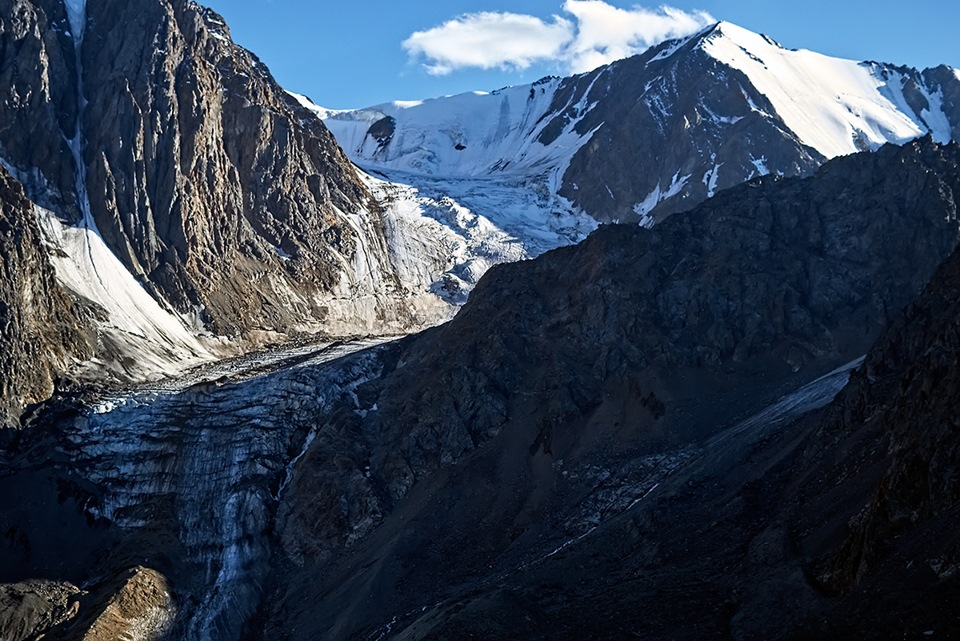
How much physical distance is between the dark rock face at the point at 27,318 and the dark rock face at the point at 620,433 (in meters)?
23.3

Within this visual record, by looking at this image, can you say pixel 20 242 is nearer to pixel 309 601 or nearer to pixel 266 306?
pixel 266 306

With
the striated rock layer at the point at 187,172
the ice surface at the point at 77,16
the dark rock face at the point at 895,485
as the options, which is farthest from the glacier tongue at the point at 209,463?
the ice surface at the point at 77,16

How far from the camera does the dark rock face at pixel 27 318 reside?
82312 millimetres

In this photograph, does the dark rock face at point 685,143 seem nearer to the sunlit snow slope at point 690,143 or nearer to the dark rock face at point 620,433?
the sunlit snow slope at point 690,143

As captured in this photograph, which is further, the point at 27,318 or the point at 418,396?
the point at 27,318

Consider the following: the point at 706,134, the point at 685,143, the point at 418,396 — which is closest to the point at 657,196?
the point at 685,143

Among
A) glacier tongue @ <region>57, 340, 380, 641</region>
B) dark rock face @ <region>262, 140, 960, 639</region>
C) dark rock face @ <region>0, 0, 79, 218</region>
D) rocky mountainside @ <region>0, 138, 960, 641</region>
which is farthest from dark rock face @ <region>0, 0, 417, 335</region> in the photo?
→ dark rock face @ <region>262, 140, 960, 639</region>

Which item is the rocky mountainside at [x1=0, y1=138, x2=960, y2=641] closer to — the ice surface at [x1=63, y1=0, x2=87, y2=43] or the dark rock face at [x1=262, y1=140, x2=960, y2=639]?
the dark rock face at [x1=262, y1=140, x2=960, y2=639]

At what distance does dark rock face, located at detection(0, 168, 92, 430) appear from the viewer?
8231 centimetres

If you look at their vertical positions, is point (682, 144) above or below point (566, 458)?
above

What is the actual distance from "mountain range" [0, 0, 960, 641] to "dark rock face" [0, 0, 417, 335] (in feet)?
1.18

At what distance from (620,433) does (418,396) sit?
52.3 ft

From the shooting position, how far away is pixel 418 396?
78.4 metres

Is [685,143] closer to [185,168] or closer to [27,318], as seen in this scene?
[185,168]
